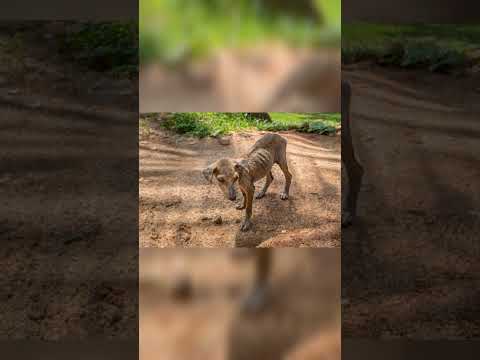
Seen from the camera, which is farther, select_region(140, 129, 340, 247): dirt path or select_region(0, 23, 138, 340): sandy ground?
select_region(0, 23, 138, 340): sandy ground

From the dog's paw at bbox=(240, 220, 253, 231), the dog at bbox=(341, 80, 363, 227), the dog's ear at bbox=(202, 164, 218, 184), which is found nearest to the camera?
the dog's ear at bbox=(202, 164, 218, 184)

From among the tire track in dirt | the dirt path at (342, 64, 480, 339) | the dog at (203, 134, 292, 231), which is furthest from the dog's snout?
the dirt path at (342, 64, 480, 339)

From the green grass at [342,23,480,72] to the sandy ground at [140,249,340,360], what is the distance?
1.16 metres

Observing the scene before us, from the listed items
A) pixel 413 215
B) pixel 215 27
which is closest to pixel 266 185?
pixel 215 27

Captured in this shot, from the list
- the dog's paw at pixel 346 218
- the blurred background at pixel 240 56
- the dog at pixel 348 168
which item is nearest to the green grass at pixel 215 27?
the blurred background at pixel 240 56

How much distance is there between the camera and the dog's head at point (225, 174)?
1.93 metres

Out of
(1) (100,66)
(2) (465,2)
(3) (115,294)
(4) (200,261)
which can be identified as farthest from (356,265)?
(1) (100,66)

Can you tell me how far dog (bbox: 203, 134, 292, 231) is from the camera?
1.94m

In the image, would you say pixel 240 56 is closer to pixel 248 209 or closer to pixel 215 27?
pixel 215 27

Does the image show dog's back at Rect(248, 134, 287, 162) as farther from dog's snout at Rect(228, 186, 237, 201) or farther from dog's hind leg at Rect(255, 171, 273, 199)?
dog's snout at Rect(228, 186, 237, 201)

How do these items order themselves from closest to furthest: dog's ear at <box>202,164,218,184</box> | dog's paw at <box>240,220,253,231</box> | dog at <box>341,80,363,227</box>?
dog's ear at <box>202,164,218,184</box>
dog's paw at <box>240,220,253,231</box>
dog at <box>341,80,363,227</box>

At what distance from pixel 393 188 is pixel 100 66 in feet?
5.96

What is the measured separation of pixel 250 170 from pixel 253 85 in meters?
0.41

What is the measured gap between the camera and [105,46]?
7.68ft
